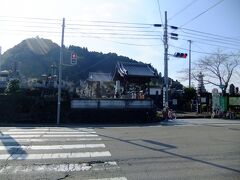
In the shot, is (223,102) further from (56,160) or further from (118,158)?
(56,160)

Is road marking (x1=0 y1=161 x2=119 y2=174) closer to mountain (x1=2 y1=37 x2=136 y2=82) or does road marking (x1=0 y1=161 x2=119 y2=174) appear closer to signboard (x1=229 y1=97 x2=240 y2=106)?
signboard (x1=229 y1=97 x2=240 y2=106)

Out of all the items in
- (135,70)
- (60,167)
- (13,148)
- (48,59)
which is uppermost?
(48,59)

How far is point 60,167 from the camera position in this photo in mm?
8422

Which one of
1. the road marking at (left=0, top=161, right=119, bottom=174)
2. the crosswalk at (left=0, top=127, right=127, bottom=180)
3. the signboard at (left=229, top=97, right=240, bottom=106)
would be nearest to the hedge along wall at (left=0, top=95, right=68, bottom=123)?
the crosswalk at (left=0, top=127, right=127, bottom=180)

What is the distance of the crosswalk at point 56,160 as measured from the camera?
7715 millimetres

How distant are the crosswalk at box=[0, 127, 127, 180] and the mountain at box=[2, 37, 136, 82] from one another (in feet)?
171

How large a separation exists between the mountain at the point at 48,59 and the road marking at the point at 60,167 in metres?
55.4

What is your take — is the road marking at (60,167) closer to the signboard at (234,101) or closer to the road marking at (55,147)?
the road marking at (55,147)

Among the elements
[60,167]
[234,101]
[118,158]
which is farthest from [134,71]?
[60,167]

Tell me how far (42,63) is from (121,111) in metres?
45.4

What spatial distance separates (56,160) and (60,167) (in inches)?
33.2

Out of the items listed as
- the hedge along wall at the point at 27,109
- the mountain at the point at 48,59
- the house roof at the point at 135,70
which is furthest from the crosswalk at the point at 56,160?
the mountain at the point at 48,59

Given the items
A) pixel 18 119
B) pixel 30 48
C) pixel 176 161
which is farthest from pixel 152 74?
pixel 30 48

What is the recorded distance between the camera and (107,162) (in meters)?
9.09
